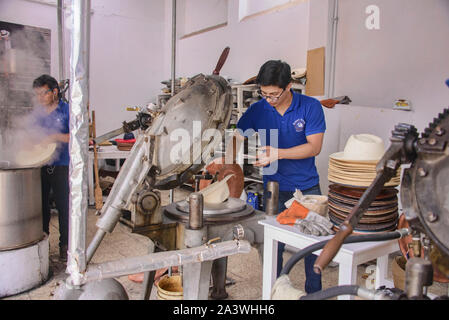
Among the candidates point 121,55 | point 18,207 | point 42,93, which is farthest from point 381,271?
point 121,55

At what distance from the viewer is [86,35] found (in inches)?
46.3

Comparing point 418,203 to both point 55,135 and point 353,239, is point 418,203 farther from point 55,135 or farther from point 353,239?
point 55,135

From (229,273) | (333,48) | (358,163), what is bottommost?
(229,273)

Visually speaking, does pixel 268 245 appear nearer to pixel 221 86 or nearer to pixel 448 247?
pixel 221 86

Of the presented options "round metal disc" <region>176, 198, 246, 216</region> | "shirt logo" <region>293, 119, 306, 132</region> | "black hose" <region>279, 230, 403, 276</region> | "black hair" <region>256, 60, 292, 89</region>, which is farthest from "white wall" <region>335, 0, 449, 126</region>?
"black hose" <region>279, 230, 403, 276</region>

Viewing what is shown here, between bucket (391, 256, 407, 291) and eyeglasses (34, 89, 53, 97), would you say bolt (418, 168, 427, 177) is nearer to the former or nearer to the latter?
bucket (391, 256, 407, 291)

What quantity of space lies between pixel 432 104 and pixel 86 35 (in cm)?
353

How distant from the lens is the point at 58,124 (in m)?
3.21

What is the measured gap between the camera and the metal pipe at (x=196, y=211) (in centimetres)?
156

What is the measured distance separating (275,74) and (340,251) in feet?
3.82

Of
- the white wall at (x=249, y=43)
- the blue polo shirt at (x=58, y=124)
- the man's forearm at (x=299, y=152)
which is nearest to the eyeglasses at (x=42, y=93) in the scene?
the blue polo shirt at (x=58, y=124)

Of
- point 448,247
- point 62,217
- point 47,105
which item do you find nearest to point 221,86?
point 448,247

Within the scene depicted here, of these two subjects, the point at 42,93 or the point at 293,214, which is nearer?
the point at 293,214

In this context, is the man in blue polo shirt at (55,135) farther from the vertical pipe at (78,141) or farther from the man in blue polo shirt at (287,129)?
the vertical pipe at (78,141)
